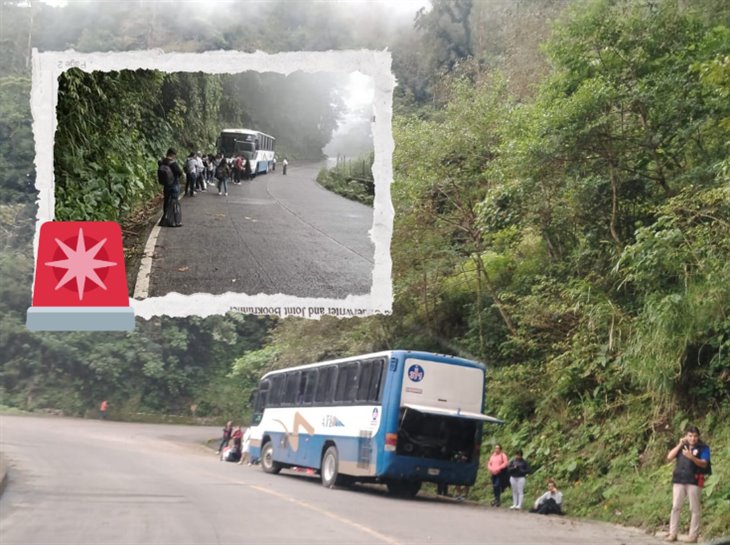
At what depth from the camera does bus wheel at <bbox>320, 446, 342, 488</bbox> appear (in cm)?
1842

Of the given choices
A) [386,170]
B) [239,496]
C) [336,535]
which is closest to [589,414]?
[239,496]

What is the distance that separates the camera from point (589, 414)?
16.9m

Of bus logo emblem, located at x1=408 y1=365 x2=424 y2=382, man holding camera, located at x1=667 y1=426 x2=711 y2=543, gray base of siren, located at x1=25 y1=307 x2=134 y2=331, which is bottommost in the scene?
man holding camera, located at x1=667 y1=426 x2=711 y2=543

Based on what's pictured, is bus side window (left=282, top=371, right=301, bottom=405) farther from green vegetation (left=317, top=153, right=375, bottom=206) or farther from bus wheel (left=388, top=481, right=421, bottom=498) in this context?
green vegetation (left=317, top=153, right=375, bottom=206)

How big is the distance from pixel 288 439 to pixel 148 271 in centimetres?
1621

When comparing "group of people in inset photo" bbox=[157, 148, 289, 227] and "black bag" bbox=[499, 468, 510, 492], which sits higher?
"group of people in inset photo" bbox=[157, 148, 289, 227]

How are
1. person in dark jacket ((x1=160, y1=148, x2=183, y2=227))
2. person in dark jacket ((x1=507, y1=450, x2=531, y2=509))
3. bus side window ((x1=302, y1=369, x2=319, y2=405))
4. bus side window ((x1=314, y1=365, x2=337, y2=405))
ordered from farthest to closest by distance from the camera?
1. bus side window ((x1=302, y1=369, x2=319, y2=405))
2. bus side window ((x1=314, y1=365, x2=337, y2=405))
3. person in dark jacket ((x1=507, y1=450, x2=531, y2=509))
4. person in dark jacket ((x1=160, y1=148, x2=183, y2=227))

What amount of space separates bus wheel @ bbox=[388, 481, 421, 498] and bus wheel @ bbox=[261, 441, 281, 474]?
514 cm

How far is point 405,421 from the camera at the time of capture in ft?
54.7

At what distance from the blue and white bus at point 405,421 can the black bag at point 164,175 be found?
11.0 m

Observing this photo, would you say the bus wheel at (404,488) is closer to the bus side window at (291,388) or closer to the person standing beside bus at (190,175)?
the bus side window at (291,388)

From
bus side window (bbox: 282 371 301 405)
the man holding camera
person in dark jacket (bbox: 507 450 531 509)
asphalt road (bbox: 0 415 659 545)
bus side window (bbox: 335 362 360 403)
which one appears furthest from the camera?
bus side window (bbox: 282 371 301 405)

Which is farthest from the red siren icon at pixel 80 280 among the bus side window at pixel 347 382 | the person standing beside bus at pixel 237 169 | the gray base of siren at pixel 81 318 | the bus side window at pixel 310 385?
the bus side window at pixel 310 385

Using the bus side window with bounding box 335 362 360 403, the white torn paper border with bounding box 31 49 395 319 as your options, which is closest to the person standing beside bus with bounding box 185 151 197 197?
the white torn paper border with bounding box 31 49 395 319
